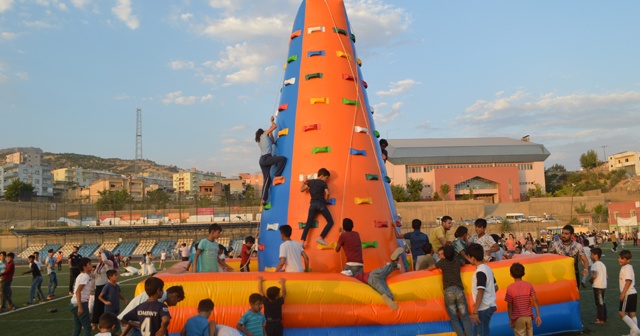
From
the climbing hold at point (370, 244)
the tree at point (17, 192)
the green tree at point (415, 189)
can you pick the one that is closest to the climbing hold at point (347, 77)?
the climbing hold at point (370, 244)

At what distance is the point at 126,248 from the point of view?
1960 inches

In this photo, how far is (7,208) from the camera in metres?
69.2

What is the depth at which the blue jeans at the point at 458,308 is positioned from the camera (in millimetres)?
6453

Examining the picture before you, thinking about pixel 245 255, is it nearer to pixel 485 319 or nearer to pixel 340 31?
pixel 340 31

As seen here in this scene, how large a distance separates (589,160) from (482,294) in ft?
397

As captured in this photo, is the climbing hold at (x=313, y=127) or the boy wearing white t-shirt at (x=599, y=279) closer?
the boy wearing white t-shirt at (x=599, y=279)

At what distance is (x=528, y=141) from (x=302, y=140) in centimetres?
9205

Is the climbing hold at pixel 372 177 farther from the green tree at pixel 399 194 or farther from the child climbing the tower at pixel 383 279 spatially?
the green tree at pixel 399 194

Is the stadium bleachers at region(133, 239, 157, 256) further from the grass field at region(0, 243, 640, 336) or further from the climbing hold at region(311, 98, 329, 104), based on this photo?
the climbing hold at region(311, 98, 329, 104)

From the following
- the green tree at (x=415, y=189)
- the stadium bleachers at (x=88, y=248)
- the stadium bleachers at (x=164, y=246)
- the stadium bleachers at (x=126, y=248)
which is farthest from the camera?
the green tree at (x=415, y=189)

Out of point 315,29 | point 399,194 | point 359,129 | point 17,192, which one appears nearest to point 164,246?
point 399,194

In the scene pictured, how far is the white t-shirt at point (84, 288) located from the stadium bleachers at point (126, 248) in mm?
42941

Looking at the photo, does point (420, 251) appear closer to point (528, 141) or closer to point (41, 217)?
point (41, 217)

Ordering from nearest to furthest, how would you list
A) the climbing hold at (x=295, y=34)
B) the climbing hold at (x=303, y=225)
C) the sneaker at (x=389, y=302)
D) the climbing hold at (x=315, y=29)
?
the sneaker at (x=389, y=302) → the climbing hold at (x=303, y=225) → the climbing hold at (x=315, y=29) → the climbing hold at (x=295, y=34)
